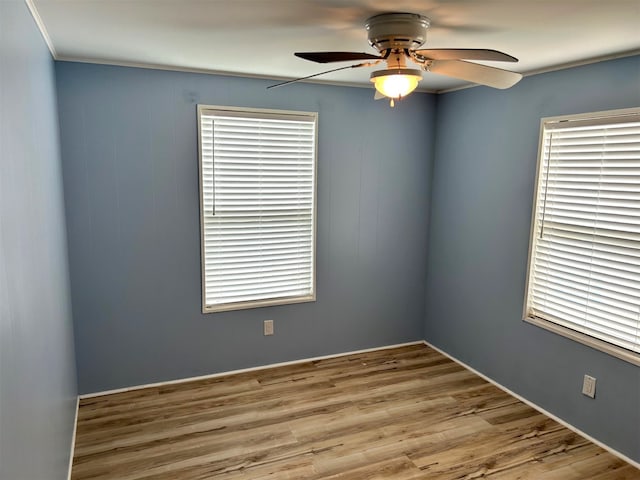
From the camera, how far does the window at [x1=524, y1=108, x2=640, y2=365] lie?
8.48 feet

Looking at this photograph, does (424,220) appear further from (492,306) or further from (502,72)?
(502,72)

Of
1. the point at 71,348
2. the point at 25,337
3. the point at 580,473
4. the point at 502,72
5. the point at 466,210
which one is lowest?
the point at 580,473

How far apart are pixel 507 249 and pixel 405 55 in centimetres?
193

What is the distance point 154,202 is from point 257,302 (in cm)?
112

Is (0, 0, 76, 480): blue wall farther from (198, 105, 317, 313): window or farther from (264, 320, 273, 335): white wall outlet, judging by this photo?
(264, 320, 273, 335): white wall outlet

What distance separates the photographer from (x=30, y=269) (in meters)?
1.68

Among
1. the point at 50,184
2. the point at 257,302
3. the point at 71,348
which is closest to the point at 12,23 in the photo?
the point at 50,184

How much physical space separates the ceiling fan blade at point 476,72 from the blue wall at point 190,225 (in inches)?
66.9

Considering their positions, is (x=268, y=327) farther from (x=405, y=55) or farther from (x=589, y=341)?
(x=405, y=55)

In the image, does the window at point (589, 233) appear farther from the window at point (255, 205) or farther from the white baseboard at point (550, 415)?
the window at point (255, 205)

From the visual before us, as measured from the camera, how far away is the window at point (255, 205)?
11.0ft

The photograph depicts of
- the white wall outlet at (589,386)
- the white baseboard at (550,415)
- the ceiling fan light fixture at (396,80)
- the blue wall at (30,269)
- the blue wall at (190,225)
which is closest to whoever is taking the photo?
the blue wall at (30,269)

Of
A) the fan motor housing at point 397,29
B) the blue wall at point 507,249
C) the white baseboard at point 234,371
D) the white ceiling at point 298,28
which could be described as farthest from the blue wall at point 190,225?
the fan motor housing at point 397,29

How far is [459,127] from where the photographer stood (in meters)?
3.81
